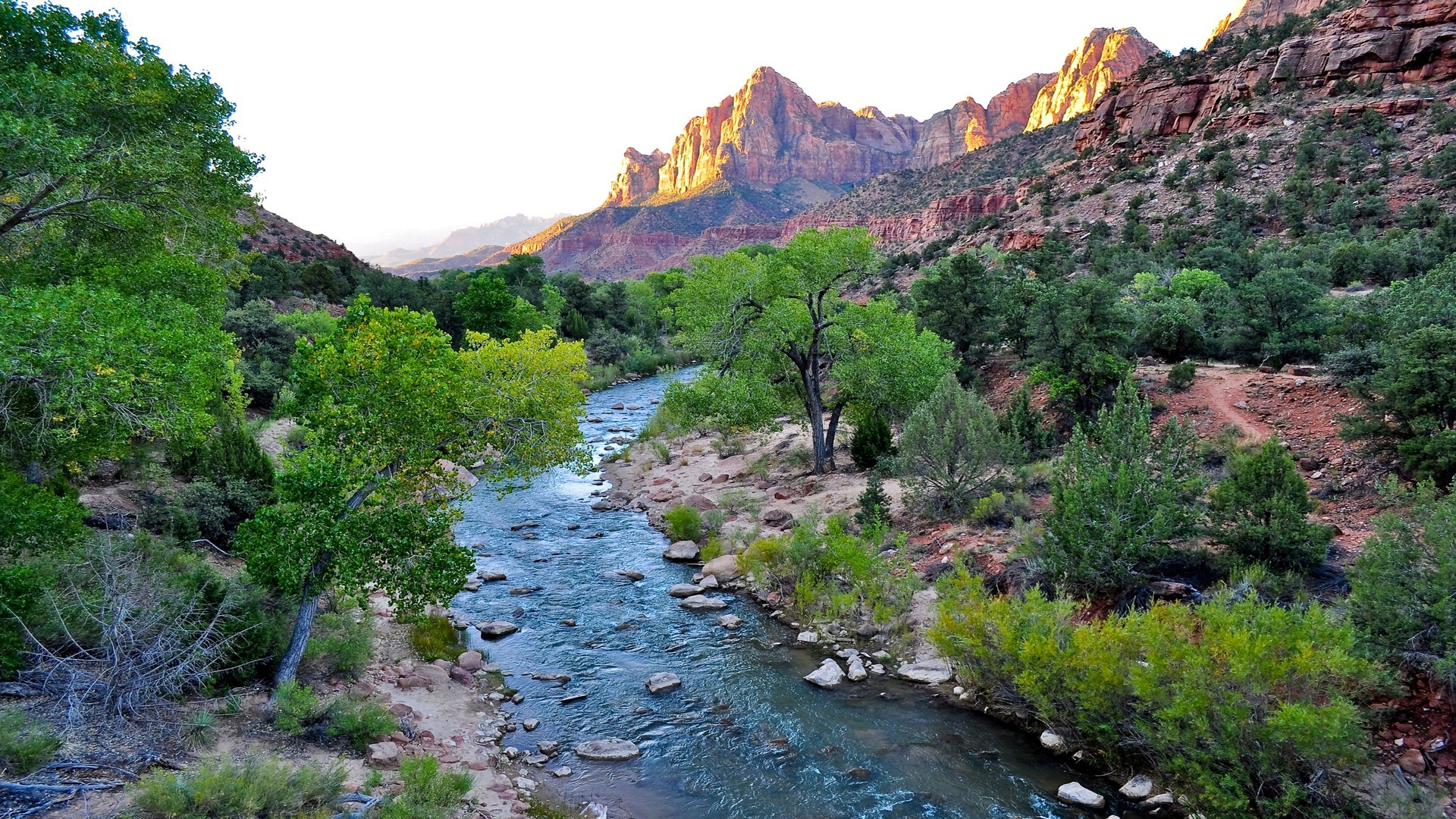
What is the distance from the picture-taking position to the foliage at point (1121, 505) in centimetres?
1055

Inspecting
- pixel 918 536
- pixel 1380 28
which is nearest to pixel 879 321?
pixel 918 536

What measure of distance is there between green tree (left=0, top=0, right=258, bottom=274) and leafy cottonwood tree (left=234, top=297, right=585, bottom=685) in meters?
3.51

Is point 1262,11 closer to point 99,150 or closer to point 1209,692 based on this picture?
point 1209,692

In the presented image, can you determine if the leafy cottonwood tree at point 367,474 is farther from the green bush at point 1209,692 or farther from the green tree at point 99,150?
the green bush at point 1209,692

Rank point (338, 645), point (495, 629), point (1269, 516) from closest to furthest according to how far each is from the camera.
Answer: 1. point (338, 645)
2. point (1269, 516)
3. point (495, 629)

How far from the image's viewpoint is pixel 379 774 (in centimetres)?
738

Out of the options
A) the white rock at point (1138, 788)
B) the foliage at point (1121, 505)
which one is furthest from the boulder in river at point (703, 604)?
the white rock at point (1138, 788)

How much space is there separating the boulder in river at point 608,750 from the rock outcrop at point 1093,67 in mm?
170696

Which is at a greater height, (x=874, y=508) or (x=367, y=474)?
(x=367, y=474)

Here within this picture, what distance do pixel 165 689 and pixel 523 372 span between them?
609 cm

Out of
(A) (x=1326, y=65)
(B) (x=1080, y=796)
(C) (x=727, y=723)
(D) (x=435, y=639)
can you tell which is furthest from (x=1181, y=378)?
(A) (x=1326, y=65)

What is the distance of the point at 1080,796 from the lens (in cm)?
793

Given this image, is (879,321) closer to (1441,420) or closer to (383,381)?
(1441,420)

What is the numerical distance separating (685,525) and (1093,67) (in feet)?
611
